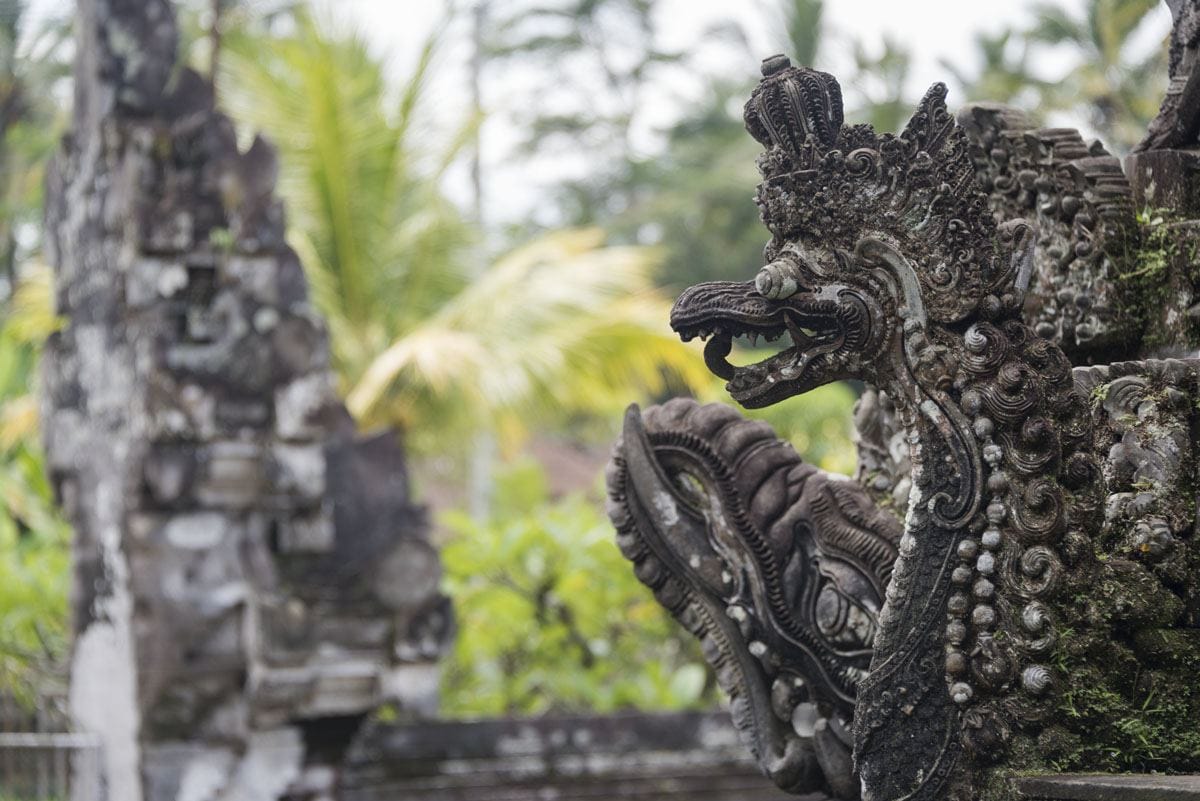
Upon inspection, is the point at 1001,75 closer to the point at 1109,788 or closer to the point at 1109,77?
the point at 1109,77

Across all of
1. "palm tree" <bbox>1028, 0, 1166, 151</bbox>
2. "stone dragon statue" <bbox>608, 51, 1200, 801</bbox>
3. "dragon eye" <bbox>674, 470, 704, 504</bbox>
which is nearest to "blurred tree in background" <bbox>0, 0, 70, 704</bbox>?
"dragon eye" <bbox>674, 470, 704, 504</bbox>

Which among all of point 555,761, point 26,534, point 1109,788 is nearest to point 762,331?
point 1109,788

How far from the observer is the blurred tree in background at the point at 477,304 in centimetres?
920

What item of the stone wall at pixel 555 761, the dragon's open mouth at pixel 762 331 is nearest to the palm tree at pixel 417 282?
the stone wall at pixel 555 761

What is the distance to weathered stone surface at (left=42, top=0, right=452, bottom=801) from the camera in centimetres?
614

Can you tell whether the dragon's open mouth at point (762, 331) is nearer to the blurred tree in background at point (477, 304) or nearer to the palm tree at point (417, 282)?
the blurred tree in background at point (477, 304)

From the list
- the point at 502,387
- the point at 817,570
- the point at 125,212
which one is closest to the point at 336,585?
the point at 125,212

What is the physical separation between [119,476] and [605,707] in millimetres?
3286

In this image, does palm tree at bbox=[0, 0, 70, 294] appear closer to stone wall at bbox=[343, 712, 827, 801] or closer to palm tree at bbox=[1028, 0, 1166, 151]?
stone wall at bbox=[343, 712, 827, 801]

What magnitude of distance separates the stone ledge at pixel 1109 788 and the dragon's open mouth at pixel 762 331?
34.4 inches

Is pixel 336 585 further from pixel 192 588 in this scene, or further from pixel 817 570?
pixel 817 570

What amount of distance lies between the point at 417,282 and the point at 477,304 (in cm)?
112

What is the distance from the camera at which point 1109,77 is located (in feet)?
82.4

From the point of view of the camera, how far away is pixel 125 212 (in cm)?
656
